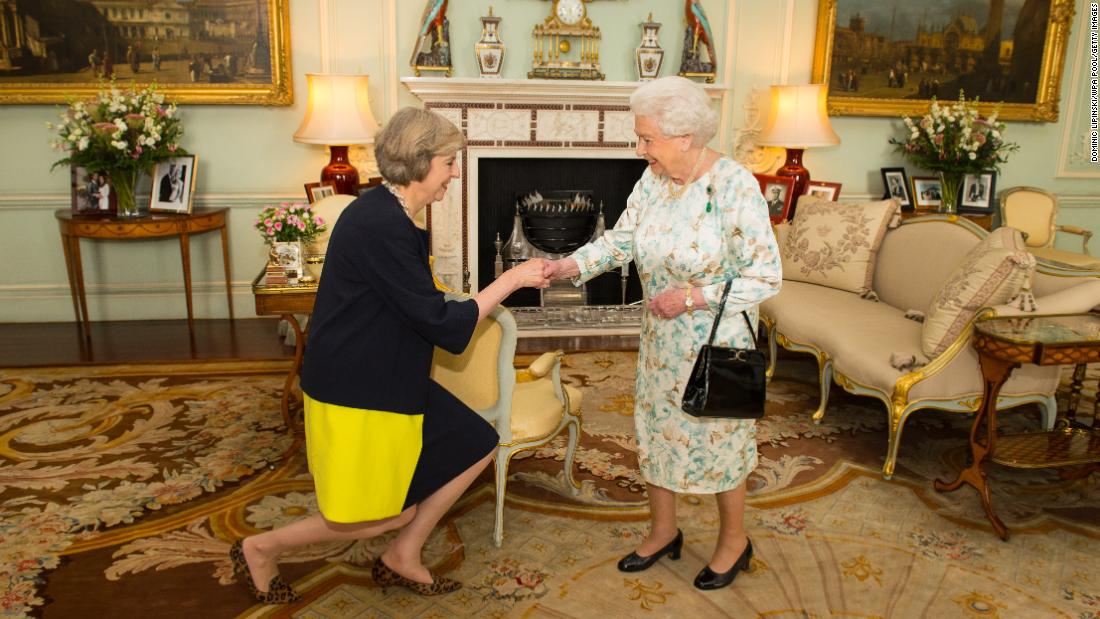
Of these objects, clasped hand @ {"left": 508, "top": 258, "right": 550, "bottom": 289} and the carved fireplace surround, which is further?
the carved fireplace surround

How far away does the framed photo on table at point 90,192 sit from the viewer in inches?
210

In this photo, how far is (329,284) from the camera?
2.20 meters

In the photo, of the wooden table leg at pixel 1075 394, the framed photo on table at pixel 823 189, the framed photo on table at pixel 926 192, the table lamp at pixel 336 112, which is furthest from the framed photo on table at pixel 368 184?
the wooden table leg at pixel 1075 394

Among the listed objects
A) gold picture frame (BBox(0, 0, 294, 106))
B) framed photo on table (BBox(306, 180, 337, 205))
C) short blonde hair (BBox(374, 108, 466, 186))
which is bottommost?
framed photo on table (BBox(306, 180, 337, 205))

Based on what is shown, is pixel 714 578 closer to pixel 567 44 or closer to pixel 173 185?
pixel 567 44

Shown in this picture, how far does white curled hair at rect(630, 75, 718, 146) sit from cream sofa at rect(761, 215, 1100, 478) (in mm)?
1667

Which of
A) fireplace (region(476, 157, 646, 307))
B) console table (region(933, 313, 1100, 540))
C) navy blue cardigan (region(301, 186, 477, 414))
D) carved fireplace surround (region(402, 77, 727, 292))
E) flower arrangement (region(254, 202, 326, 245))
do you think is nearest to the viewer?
navy blue cardigan (region(301, 186, 477, 414))

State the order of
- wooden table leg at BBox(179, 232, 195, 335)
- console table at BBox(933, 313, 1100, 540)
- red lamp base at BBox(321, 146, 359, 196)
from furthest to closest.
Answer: red lamp base at BBox(321, 146, 359, 196), wooden table leg at BBox(179, 232, 195, 335), console table at BBox(933, 313, 1100, 540)

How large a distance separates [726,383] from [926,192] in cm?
479

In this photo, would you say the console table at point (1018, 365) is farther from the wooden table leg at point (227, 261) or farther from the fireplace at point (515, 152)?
the wooden table leg at point (227, 261)

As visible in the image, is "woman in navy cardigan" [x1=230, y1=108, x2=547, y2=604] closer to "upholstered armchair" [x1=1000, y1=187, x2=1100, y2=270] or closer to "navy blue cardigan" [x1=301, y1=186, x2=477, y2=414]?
"navy blue cardigan" [x1=301, y1=186, x2=477, y2=414]

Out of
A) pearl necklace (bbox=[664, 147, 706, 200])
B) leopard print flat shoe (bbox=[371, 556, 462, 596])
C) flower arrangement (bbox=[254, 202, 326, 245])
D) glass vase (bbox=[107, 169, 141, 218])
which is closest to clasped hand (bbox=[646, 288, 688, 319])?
pearl necklace (bbox=[664, 147, 706, 200])

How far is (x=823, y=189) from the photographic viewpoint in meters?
6.00

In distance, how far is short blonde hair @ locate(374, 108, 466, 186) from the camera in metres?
2.19
